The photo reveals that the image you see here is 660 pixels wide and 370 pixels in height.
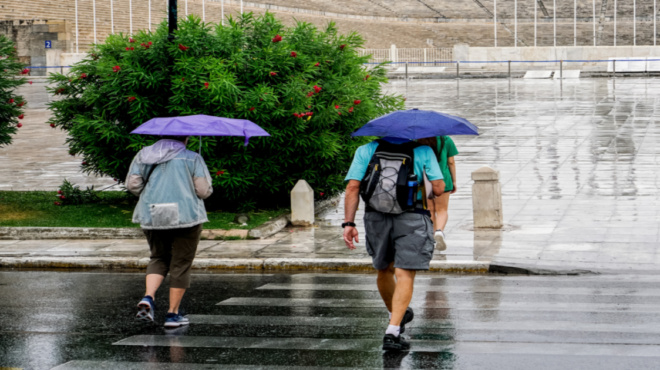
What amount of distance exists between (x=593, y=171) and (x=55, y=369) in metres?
13.8

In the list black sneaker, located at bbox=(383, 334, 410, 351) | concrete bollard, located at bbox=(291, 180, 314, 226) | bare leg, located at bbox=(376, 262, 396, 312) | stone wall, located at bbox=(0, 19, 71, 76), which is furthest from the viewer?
stone wall, located at bbox=(0, 19, 71, 76)

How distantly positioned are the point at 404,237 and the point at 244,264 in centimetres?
465

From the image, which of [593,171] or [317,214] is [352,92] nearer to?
[317,214]

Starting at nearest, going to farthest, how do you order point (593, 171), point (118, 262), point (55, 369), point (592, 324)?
point (55, 369) < point (592, 324) < point (118, 262) < point (593, 171)

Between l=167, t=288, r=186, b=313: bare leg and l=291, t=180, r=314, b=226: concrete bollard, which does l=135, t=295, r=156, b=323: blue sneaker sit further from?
l=291, t=180, r=314, b=226: concrete bollard

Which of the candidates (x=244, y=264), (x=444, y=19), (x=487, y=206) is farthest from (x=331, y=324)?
(x=444, y=19)

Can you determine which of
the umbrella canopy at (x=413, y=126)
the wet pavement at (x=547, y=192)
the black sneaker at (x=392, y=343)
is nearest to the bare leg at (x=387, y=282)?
the black sneaker at (x=392, y=343)

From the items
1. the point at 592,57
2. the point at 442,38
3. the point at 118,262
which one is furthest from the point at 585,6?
the point at 118,262

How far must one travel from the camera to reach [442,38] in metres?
78.7

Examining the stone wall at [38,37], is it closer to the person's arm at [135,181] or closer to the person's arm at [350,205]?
the person's arm at [135,181]

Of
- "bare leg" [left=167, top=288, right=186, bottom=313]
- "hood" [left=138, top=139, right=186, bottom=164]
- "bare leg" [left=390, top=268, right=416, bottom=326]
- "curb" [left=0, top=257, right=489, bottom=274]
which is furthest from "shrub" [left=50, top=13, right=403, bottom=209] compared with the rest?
"bare leg" [left=390, top=268, right=416, bottom=326]

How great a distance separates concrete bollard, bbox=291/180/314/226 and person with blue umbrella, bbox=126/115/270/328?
5799 millimetres

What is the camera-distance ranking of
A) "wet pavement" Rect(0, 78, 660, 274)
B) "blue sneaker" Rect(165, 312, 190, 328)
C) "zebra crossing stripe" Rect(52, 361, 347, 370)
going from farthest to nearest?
"wet pavement" Rect(0, 78, 660, 274), "blue sneaker" Rect(165, 312, 190, 328), "zebra crossing stripe" Rect(52, 361, 347, 370)

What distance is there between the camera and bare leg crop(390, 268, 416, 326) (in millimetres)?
7090
